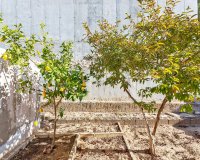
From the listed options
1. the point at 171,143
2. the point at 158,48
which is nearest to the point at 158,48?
the point at 158,48

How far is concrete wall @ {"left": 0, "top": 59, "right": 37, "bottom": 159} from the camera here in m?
4.83

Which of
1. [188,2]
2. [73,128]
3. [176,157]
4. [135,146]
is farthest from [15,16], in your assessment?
[176,157]

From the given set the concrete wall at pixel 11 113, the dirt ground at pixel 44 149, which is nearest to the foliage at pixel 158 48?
the concrete wall at pixel 11 113

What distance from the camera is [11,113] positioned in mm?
5340

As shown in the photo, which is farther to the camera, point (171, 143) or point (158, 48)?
point (171, 143)

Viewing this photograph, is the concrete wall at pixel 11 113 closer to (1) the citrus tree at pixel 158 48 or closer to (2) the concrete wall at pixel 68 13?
(1) the citrus tree at pixel 158 48

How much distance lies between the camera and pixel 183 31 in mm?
4770

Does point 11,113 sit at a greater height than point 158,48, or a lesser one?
lesser

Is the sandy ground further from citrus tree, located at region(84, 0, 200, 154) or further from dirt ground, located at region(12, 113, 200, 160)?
citrus tree, located at region(84, 0, 200, 154)

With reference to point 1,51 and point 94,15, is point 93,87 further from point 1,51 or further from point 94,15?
point 1,51

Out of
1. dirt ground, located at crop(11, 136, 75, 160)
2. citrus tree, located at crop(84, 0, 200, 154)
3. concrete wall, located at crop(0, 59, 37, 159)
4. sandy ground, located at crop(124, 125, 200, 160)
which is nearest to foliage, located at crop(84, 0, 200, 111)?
citrus tree, located at crop(84, 0, 200, 154)

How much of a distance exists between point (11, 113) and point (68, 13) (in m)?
6.91

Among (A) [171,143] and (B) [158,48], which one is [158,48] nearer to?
(B) [158,48]

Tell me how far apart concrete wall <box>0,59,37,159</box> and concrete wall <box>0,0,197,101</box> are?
5.24m
